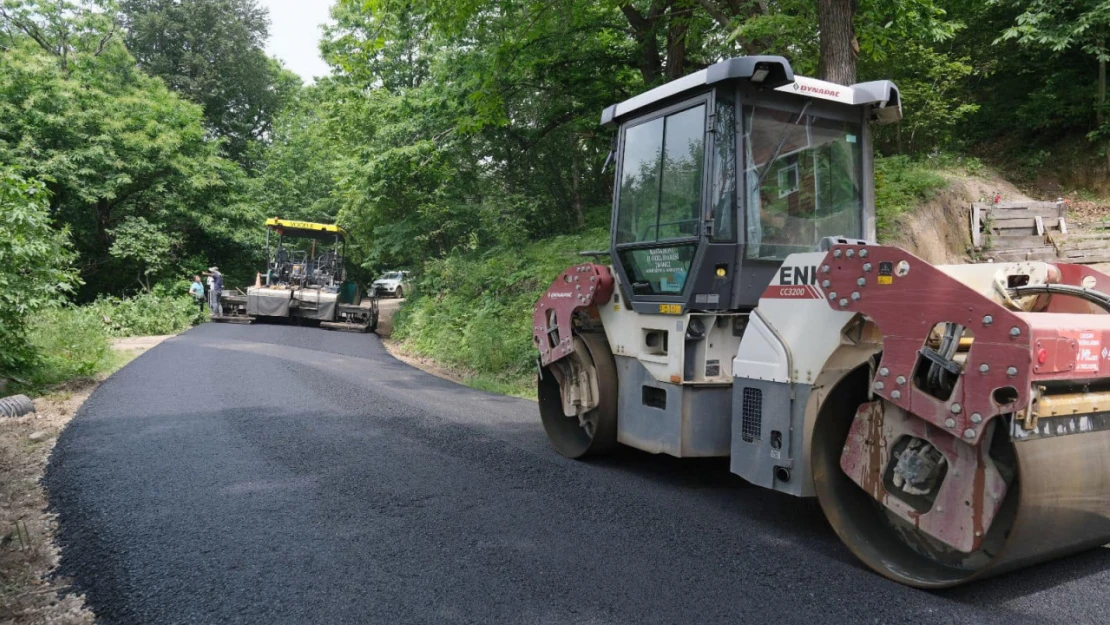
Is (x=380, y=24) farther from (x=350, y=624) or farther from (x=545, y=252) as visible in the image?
(x=350, y=624)

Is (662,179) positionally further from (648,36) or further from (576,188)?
(576,188)

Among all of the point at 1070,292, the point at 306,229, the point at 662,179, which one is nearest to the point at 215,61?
the point at 306,229

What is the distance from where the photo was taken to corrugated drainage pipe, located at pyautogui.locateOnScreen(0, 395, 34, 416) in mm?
7090

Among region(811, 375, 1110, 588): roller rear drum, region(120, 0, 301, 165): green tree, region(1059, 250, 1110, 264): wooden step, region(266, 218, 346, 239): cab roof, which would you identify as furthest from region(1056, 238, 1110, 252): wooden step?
region(120, 0, 301, 165): green tree

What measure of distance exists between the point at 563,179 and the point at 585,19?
5806 millimetres

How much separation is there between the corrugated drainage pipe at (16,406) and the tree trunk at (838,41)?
878 cm

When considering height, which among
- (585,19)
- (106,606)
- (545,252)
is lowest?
(106,606)

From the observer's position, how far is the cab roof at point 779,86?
4.27 metres

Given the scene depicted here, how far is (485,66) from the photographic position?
12.9 m

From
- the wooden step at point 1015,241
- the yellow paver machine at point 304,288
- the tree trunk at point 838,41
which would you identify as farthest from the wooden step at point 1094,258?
the yellow paver machine at point 304,288

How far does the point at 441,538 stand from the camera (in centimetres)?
388

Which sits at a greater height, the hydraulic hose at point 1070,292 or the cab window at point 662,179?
the cab window at point 662,179

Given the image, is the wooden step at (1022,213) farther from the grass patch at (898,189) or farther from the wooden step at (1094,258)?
the wooden step at (1094,258)

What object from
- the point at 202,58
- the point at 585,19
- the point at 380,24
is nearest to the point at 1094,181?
the point at 585,19
